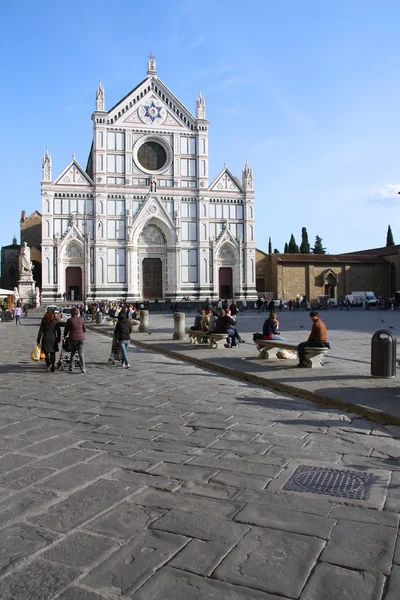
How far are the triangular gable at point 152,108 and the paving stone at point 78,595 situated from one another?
50.1 meters

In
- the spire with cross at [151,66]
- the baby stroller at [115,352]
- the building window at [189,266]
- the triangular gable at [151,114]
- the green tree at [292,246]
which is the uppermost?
the spire with cross at [151,66]

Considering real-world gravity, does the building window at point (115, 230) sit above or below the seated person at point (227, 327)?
above

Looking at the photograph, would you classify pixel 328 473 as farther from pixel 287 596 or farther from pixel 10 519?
pixel 10 519

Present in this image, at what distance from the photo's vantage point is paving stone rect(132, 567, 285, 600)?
2.57 metres

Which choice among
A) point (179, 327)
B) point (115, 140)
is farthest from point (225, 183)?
point (179, 327)

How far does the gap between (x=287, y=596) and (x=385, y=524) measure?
1.11 m

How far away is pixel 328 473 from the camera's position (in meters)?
4.34

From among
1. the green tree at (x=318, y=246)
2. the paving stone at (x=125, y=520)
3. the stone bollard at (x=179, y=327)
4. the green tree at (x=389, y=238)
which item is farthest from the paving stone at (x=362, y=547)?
the green tree at (x=318, y=246)

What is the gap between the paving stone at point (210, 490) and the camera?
12.6ft

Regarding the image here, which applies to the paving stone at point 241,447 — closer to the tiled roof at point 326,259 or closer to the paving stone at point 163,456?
the paving stone at point 163,456

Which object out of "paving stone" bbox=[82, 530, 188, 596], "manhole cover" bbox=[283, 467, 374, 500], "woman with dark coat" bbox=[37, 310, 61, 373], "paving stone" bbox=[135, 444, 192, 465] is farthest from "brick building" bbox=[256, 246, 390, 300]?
"paving stone" bbox=[82, 530, 188, 596]

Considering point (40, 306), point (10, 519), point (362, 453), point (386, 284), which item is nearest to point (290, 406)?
point (362, 453)

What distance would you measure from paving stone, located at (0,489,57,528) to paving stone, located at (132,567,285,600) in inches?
50.1

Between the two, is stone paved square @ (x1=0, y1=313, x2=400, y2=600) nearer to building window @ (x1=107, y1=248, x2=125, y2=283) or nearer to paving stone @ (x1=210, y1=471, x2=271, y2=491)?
paving stone @ (x1=210, y1=471, x2=271, y2=491)
